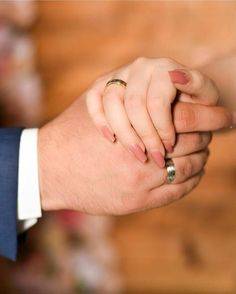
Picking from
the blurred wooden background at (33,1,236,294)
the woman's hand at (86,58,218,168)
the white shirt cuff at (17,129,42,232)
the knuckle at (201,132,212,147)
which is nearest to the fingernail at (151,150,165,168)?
the woman's hand at (86,58,218,168)

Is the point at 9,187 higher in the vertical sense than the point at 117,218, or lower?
higher

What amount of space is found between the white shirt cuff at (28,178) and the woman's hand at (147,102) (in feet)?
0.46

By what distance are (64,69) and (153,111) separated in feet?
4.65

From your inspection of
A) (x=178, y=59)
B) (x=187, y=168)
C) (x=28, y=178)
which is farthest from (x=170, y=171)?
(x=178, y=59)

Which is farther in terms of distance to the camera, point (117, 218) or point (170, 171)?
point (117, 218)

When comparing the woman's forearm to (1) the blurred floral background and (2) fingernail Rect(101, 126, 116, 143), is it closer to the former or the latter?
(2) fingernail Rect(101, 126, 116, 143)

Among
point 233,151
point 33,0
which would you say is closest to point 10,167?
point 233,151

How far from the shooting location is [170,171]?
0.80 meters

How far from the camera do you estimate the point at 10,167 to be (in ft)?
2.75

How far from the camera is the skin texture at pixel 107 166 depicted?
789mm

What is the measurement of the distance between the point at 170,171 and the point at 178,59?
118 cm

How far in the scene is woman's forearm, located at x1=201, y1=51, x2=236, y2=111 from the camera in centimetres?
88

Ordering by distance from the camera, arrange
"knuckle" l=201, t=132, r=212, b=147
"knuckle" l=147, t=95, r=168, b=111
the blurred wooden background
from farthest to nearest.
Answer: the blurred wooden background < "knuckle" l=201, t=132, r=212, b=147 < "knuckle" l=147, t=95, r=168, b=111

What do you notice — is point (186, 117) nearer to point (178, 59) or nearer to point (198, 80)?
point (198, 80)
